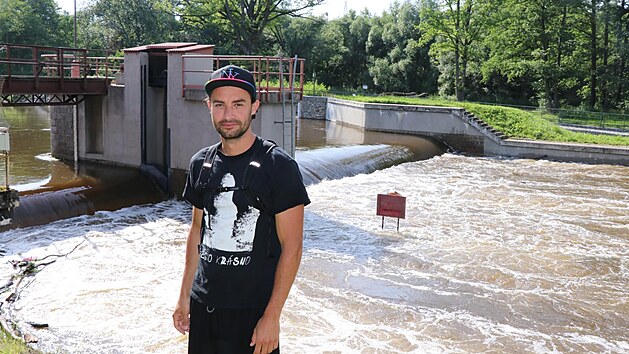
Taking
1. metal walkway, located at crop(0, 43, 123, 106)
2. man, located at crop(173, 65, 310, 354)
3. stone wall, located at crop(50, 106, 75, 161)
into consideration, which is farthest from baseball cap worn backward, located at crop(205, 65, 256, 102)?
stone wall, located at crop(50, 106, 75, 161)

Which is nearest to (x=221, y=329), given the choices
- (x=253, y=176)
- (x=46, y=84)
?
(x=253, y=176)

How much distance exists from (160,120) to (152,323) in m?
10.3

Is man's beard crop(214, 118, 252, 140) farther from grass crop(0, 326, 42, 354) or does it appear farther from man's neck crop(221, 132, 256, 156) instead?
grass crop(0, 326, 42, 354)

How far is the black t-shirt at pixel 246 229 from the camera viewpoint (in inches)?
107

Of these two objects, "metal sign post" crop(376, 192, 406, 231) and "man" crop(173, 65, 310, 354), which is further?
"metal sign post" crop(376, 192, 406, 231)

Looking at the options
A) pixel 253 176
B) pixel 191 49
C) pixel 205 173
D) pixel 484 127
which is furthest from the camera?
pixel 484 127

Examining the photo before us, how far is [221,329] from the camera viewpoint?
2805 mm

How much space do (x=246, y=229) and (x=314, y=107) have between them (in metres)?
34.5

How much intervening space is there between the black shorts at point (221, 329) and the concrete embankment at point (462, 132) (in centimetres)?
2359

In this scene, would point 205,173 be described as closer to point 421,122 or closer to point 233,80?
point 233,80

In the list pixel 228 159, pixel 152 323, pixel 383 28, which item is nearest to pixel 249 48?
pixel 383 28

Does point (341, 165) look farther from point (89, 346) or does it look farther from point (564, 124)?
point (564, 124)

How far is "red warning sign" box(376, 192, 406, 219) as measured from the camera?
12.6 metres

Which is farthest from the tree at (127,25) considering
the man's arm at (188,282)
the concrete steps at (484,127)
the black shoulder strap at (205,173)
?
the black shoulder strap at (205,173)
